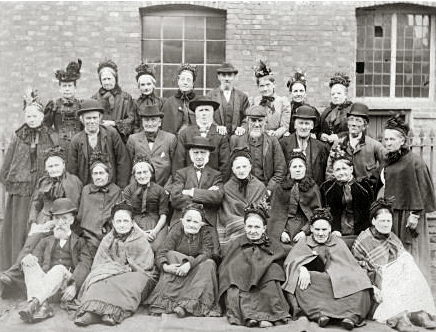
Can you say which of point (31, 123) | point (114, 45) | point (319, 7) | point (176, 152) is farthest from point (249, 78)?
point (31, 123)

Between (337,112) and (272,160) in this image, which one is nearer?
(272,160)

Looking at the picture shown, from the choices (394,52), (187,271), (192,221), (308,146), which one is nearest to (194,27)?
(394,52)

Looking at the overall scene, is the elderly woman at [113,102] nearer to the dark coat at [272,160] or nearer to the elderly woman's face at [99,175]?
the elderly woman's face at [99,175]

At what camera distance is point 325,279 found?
5688mm

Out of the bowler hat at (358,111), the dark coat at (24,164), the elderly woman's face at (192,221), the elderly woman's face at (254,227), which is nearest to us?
the elderly woman's face at (254,227)

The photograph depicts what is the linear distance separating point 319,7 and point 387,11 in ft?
4.46

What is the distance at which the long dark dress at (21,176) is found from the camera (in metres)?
6.73

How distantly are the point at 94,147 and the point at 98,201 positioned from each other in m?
0.72

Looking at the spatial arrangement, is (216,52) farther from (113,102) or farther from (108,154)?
(108,154)

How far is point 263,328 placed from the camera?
528cm

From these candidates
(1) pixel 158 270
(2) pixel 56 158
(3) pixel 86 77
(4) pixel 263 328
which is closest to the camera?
(4) pixel 263 328

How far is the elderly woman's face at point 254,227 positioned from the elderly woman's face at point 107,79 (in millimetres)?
2584

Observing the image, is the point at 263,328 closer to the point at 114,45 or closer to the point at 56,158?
the point at 56,158

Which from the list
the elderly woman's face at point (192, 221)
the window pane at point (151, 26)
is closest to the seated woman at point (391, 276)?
the elderly woman's face at point (192, 221)
